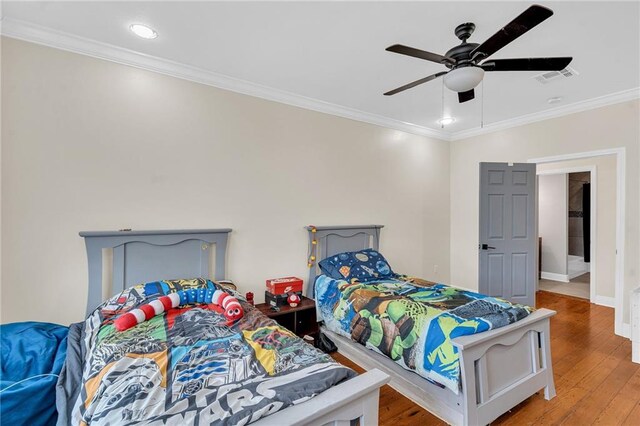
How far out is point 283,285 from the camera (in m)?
2.99

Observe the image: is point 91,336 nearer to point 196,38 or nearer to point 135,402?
point 135,402

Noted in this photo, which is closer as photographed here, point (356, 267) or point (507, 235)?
point (356, 267)

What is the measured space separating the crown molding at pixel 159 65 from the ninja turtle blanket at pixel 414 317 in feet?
6.60

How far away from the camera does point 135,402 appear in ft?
3.73

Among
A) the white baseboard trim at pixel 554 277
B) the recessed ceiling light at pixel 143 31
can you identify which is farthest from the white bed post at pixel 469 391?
the white baseboard trim at pixel 554 277

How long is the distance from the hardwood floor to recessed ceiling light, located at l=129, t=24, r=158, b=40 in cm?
312

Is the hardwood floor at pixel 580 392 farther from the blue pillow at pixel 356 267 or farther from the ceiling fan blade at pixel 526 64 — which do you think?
the ceiling fan blade at pixel 526 64

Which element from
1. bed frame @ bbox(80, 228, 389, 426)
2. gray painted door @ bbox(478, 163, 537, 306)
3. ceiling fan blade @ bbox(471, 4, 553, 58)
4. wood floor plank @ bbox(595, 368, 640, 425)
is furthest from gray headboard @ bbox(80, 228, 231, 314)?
gray painted door @ bbox(478, 163, 537, 306)

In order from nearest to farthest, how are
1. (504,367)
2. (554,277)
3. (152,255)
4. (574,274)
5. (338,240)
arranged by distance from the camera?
(504,367) < (152,255) < (338,240) < (554,277) < (574,274)

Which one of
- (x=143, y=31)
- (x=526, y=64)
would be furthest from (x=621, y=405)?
(x=143, y=31)

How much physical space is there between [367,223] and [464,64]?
2.32m

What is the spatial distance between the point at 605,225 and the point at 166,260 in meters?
5.98

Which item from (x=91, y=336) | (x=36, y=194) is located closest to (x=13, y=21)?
(x=36, y=194)

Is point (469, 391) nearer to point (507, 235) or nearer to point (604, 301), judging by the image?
point (507, 235)
